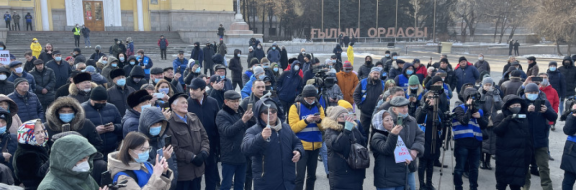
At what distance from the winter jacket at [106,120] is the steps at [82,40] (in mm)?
23348

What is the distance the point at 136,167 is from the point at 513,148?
16.0 ft

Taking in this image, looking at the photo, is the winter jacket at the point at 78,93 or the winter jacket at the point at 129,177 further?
the winter jacket at the point at 78,93

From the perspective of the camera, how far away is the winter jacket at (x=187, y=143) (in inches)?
202

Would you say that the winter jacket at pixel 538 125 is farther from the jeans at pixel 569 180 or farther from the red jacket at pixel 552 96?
the red jacket at pixel 552 96


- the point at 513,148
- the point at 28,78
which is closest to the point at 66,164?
the point at 513,148

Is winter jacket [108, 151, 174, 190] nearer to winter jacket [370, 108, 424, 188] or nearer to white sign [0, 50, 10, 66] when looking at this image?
winter jacket [370, 108, 424, 188]

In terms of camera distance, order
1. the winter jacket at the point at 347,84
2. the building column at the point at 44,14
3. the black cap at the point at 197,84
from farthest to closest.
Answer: the building column at the point at 44,14
the winter jacket at the point at 347,84
the black cap at the point at 197,84

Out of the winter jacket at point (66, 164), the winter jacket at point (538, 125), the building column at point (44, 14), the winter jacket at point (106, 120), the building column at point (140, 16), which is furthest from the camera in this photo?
the building column at point (140, 16)

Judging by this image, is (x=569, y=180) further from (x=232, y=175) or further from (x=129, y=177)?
(x=129, y=177)

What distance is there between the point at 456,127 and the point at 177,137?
396 cm

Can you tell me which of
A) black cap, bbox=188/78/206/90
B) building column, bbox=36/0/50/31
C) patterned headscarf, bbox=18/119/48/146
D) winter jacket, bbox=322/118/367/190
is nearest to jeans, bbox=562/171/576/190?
winter jacket, bbox=322/118/367/190

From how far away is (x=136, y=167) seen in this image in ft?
11.8

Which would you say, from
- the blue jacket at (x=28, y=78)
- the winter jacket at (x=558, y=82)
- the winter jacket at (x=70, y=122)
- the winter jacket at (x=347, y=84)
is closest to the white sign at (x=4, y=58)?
the blue jacket at (x=28, y=78)

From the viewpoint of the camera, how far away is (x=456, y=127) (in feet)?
21.0
